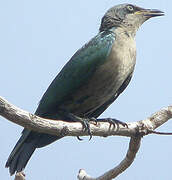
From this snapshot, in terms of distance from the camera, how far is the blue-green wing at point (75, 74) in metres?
6.33

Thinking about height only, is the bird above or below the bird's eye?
below

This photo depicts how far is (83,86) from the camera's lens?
20.8 feet

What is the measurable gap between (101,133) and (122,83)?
3.94 ft

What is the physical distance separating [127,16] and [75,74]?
138cm

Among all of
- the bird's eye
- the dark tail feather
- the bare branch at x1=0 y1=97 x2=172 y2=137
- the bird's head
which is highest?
the bird's eye

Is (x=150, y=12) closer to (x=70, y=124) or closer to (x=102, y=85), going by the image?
(x=102, y=85)

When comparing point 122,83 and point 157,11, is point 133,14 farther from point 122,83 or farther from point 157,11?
point 122,83

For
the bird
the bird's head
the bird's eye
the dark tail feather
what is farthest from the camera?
the bird's eye

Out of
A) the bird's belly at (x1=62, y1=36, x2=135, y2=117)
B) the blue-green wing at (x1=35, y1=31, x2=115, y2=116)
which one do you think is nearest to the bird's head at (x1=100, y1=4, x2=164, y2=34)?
the blue-green wing at (x1=35, y1=31, x2=115, y2=116)

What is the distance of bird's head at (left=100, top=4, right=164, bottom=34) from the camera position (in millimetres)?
7150

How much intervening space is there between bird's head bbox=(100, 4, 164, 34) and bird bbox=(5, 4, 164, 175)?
20.7 inches

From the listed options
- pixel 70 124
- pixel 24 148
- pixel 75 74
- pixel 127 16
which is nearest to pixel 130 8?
pixel 127 16

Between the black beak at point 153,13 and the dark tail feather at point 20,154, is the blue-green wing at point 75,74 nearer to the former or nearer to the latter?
the dark tail feather at point 20,154

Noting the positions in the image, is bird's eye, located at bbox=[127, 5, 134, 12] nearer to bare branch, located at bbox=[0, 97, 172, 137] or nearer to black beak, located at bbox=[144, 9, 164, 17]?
black beak, located at bbox=[144, 9, 164, 17]
